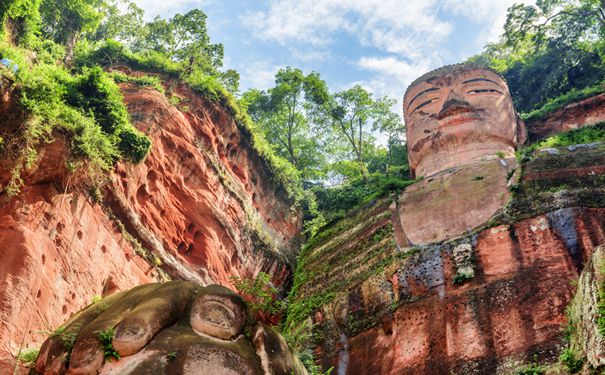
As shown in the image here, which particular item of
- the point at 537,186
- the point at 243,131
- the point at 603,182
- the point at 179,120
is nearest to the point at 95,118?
the point at 179,120

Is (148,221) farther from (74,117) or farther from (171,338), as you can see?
(171,338)

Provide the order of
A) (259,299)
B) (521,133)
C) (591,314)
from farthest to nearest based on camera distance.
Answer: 1. (521,133)
2. (259,299)
3. (591,314)

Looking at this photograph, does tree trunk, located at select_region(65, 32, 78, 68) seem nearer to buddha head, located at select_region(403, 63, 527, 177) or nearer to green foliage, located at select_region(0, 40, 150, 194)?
green foliage, located at select_region(0, 40, 150, 194)

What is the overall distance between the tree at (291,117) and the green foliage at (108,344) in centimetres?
2116

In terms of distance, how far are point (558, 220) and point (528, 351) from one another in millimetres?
3576

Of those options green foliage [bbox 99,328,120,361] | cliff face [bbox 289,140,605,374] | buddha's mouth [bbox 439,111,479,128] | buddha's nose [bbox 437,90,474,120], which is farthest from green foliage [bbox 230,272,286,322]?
buddha's nose [bbox 437,90,474,120]

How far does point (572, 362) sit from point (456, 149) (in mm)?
12459

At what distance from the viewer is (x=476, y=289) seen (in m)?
12.2

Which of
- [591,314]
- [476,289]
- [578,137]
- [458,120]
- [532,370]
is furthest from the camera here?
[458,120]

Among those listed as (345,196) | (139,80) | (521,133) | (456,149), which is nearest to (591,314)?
(456,149)

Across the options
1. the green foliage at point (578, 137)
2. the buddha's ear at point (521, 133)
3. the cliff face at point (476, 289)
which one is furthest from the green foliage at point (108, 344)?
the buddha's ear at point (521, 133)

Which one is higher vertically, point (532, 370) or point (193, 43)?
point (193, 43)

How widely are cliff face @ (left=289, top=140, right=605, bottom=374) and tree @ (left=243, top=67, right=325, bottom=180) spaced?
12.1 meters

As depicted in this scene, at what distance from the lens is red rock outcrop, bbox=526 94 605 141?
67.3 feet
